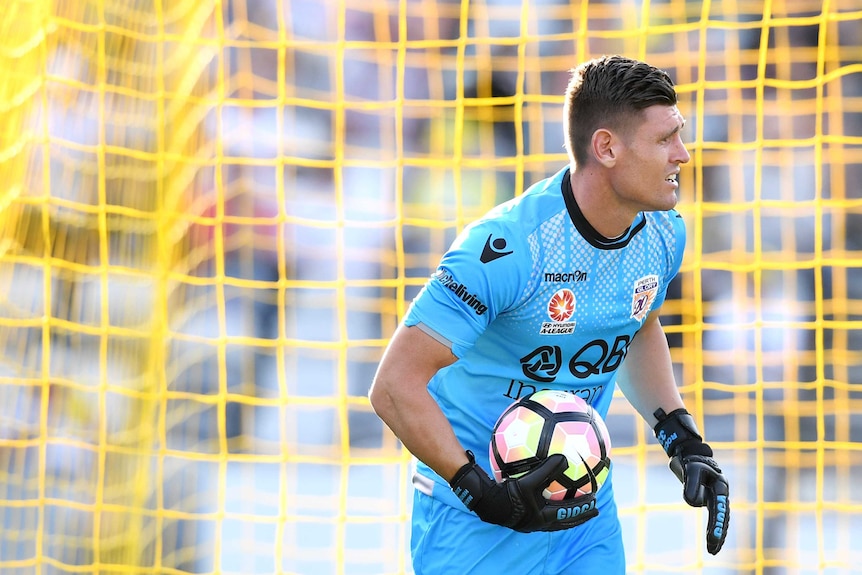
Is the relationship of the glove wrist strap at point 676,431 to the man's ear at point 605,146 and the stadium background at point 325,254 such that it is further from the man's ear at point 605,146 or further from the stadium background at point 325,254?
the stadium background at point 325,254

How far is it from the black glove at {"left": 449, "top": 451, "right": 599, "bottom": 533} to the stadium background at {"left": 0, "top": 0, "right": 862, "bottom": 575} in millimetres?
2301

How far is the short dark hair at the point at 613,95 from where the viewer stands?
8.54 ft

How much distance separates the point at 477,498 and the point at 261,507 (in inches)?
167

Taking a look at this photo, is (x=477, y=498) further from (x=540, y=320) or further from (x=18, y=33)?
(x=18, y=33)

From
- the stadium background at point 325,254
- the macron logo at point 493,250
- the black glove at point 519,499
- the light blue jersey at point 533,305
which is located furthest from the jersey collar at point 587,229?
the stadium background at point 325,254

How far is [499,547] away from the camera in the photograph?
2.67m

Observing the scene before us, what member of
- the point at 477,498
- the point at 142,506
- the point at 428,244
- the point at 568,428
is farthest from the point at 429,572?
the point at 428,244

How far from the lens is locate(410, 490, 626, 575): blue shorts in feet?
8.75

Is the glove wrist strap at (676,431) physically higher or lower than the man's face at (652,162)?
lower

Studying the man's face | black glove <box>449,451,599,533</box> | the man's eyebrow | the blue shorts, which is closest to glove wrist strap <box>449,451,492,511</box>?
black glove <box>449,451,599,533</box>

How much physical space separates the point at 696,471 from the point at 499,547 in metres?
0.58

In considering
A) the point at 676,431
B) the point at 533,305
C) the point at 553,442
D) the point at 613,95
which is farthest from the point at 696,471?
the point at 613,95

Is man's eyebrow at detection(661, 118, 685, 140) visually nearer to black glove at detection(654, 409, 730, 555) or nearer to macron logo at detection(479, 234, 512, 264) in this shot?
macron logo at detection(479, 234, 512, 264)

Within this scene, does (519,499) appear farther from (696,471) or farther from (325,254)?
(325,254)
